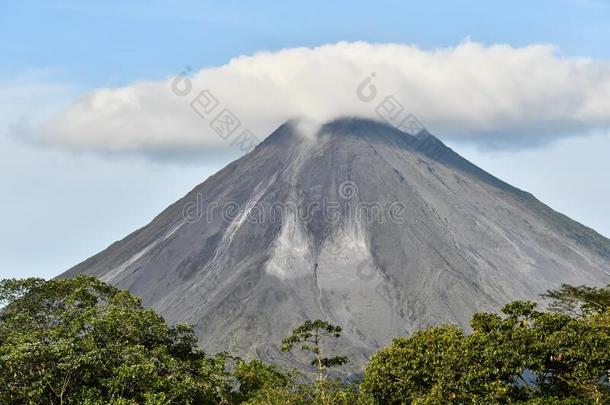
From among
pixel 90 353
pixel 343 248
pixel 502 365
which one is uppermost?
pixel 90 353

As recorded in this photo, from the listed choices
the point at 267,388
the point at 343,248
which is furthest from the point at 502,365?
the point at 343,248

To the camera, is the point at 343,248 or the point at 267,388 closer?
the point at 267,388

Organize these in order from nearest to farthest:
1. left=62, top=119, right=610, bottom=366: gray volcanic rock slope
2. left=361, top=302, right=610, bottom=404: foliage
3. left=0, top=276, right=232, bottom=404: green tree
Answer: left=0, top=276, right=232, bottom=404: green tree, left=361, top=302, right=610, bottom=404: foliage, left=62, top=119, right=610, bottom=366: gray volcanic rock slope

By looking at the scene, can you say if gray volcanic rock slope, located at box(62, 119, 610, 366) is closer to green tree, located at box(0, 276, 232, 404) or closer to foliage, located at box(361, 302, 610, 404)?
green tree, located at box(0, 276, 232, 404)

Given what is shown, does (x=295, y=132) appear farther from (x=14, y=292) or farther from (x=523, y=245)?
(x=14, y=292)

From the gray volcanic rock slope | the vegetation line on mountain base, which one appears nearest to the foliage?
the vegetation line on mountain base

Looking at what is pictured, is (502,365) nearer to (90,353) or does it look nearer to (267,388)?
(267,388)

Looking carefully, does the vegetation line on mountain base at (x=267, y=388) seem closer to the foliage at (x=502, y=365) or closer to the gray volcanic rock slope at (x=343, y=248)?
the foliage at (x=502, y=365)

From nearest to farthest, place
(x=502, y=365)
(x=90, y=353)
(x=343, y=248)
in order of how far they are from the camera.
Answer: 1. (x=90, y=353)
2. (x=502, y=365)
3. (x=343, y=248)

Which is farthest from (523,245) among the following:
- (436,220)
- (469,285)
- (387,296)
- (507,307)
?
(507,307)
